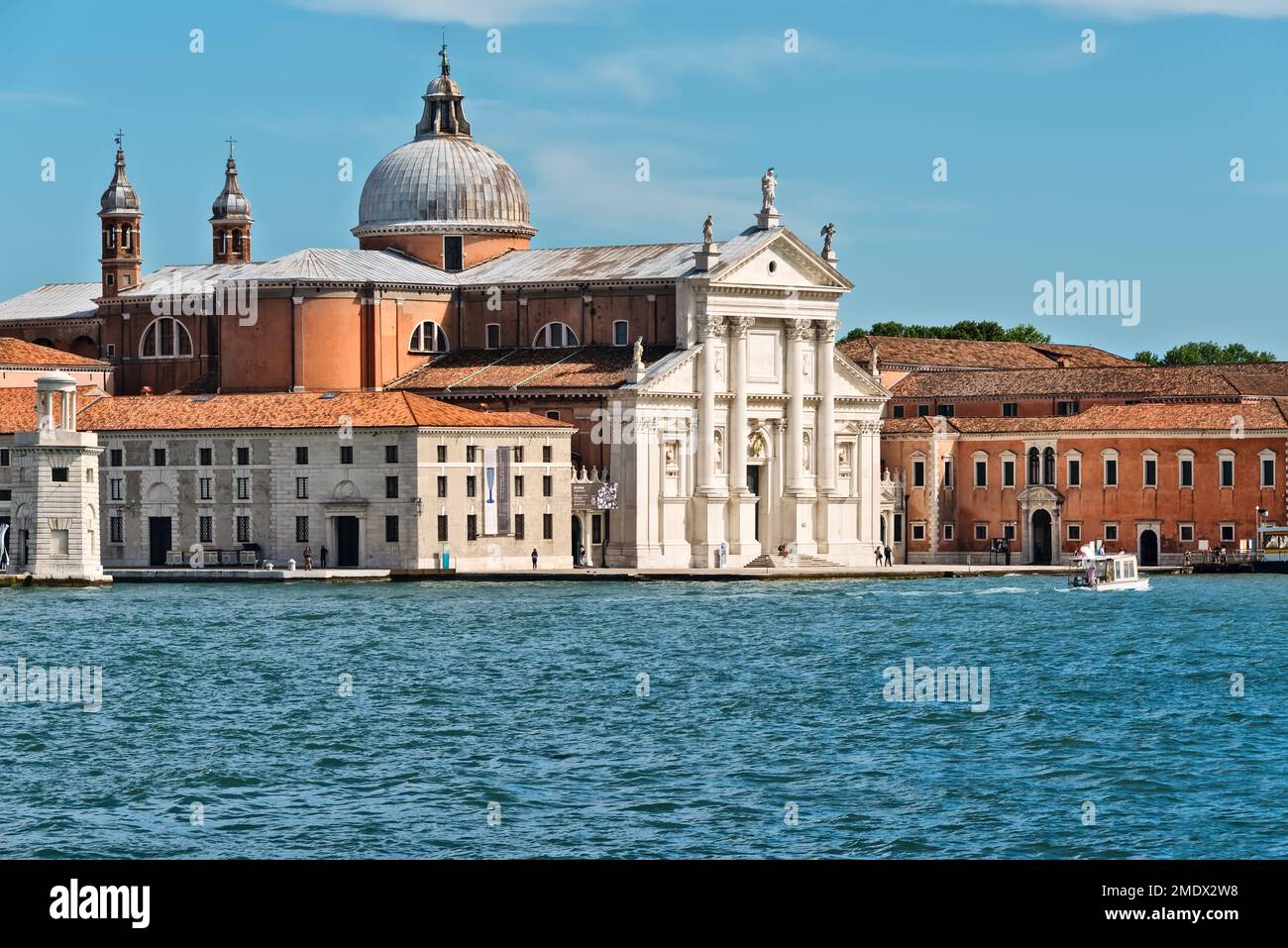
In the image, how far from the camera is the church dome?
66312 mm

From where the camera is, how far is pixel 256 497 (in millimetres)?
55750

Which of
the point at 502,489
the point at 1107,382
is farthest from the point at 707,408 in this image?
the point at 1107,382

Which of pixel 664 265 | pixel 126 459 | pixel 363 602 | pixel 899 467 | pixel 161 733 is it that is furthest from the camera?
pixel 899 467

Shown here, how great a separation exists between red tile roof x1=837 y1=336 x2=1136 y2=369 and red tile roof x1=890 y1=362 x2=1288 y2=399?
110 inches

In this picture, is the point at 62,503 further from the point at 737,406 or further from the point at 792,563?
the point at 792,563

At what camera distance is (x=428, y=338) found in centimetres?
6359

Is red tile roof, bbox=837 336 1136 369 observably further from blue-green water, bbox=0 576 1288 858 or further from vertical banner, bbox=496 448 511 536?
blue-green water, bbox=0 576 1288 858

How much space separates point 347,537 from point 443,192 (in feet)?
49.3

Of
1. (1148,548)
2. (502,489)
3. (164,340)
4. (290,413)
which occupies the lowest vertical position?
(1148,548)

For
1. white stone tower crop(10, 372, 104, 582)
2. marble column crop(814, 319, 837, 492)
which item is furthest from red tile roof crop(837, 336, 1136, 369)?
white stone tower crop(10, 372, 104, 582)
